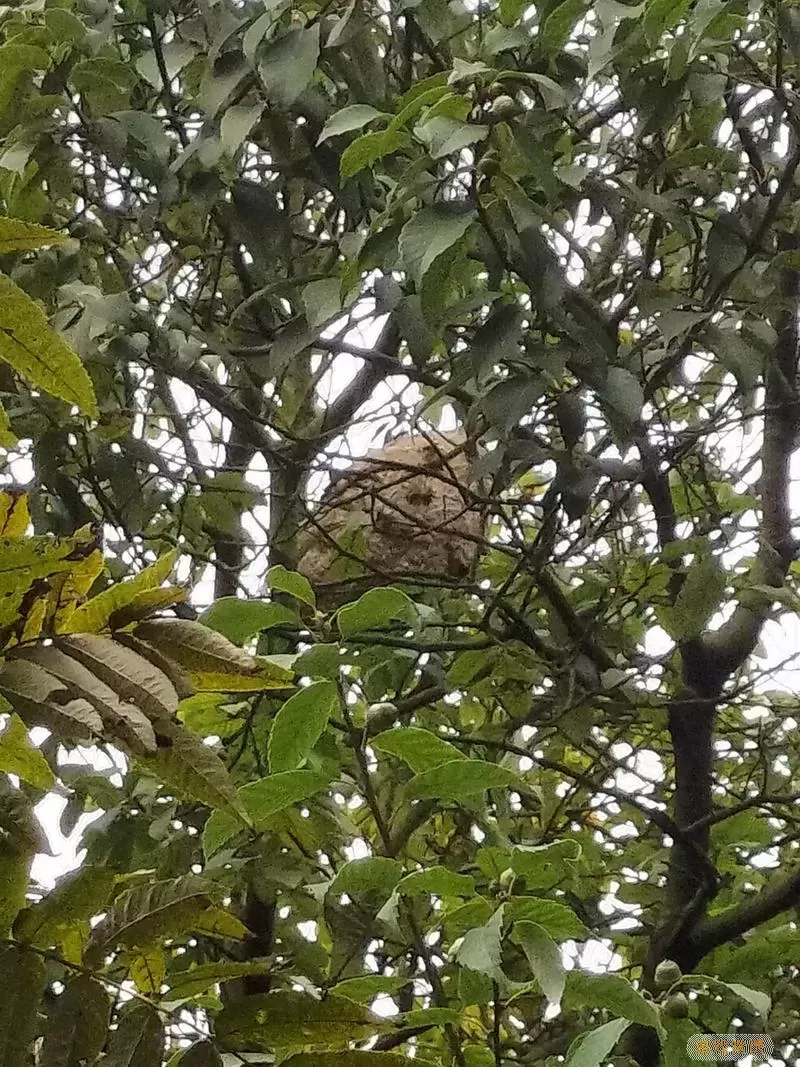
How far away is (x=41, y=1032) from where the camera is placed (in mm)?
506

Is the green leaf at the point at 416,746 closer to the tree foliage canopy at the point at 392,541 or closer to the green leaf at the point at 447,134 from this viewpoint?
the tree foliage canopy at the point at 392,541

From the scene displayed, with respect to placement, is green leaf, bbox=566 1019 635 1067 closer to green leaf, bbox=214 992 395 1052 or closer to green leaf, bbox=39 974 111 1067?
green leaf, bbox=214 992 395 1052

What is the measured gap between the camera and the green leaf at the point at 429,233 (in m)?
0.65

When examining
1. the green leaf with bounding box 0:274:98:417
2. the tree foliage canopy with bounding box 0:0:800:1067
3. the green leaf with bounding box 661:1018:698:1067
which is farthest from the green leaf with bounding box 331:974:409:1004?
the green leaf with bounding box 0:274:98:417

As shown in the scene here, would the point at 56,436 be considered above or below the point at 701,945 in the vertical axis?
above

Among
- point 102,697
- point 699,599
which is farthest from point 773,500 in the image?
point 102,697

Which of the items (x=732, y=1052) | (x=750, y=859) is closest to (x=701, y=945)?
(x=732, y=1052)

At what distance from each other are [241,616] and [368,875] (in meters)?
0.15

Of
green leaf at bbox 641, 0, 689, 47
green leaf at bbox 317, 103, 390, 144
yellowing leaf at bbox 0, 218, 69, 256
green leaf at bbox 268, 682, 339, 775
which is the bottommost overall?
green leaf at bbox 268, 682, 339, 775

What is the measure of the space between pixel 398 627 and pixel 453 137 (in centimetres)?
44

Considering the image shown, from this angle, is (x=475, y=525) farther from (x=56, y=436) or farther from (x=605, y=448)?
(x=56, y=436)

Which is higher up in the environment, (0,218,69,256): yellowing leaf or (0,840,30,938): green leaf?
(0,218,69,256): yellowing leaf

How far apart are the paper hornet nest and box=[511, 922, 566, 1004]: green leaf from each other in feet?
1.73

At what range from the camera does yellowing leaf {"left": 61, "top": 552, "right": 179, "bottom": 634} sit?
40cm
